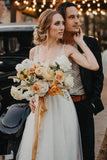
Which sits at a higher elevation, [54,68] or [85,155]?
[54,68]

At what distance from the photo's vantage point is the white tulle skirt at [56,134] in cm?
282

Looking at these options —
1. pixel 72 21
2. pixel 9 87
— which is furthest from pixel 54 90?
pixel 9 87

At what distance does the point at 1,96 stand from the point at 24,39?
180 centimetres

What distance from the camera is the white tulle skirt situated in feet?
9.27

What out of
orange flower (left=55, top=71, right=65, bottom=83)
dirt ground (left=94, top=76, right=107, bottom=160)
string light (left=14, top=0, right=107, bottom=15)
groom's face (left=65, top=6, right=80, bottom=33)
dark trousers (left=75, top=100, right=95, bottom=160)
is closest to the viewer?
orange flower (left=55, top=71, right=65, bottom=83)

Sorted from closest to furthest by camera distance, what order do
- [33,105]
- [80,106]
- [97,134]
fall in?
[33,105]
[80,106]
[97,134]

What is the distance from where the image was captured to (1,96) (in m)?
3.79

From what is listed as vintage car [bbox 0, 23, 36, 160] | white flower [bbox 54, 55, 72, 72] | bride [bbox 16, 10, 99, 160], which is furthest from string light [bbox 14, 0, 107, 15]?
white flower [bbox 54, 55, 72, 72]

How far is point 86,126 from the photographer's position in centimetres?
308

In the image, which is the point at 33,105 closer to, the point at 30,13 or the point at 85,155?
the point at 85,155

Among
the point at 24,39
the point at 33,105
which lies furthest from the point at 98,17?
the point at 33,105

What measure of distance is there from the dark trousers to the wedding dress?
0.13 metres

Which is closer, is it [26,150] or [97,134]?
[26,150]

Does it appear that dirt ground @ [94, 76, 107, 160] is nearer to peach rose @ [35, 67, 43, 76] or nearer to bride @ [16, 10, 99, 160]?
bride @ [16, 10, 99, 160]
